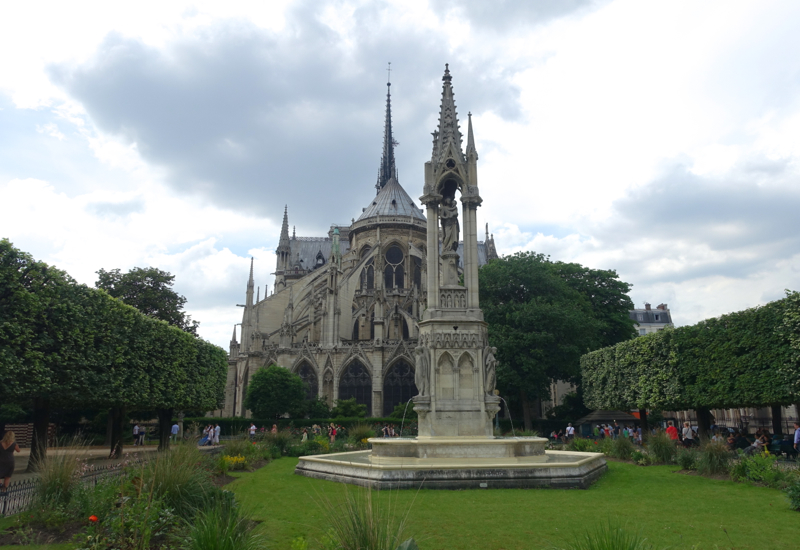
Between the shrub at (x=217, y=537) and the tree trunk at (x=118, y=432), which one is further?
the tree trunk at (x=118, y=432)

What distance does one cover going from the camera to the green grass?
688 cm

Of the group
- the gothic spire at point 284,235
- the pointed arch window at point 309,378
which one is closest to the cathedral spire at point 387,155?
the gothic spire at point 284,235

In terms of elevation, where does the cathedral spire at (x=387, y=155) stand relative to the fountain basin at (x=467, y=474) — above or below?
above

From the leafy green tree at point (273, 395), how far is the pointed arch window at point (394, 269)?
20931mm

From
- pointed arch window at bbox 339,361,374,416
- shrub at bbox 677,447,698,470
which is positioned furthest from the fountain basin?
pointed arch window at bbox 339,361,374,416

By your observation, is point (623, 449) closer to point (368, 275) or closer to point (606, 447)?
point (606, 447)

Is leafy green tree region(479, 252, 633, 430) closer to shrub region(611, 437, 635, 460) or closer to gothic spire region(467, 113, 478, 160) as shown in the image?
shrub region(611, 437, 635, 460)

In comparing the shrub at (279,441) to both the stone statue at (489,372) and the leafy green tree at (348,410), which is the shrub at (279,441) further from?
the leafy green tree at (348,410)

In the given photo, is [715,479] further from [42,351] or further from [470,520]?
[42,351]

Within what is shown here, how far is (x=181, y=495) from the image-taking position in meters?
7.61

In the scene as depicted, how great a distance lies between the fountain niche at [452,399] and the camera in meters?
10.9

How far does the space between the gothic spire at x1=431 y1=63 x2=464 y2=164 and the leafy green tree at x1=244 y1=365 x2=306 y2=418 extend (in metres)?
29.4

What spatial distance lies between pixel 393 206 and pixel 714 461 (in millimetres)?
53723

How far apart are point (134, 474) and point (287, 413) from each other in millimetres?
34129
